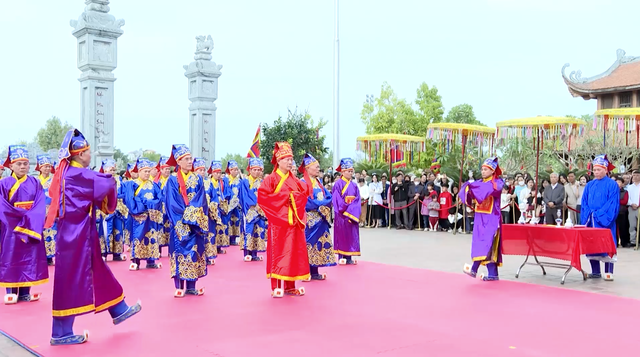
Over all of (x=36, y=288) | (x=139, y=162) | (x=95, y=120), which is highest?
(x=95, y=120)

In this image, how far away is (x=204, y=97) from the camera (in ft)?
67.6

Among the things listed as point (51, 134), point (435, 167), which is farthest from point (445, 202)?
point (51, 134)

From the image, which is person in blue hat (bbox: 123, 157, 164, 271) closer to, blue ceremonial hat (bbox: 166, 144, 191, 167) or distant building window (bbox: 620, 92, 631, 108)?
blue ceremonial hat (bbox: 166, 144, 191, 167)

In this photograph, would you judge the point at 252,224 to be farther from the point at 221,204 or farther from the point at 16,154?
the point at 16,154

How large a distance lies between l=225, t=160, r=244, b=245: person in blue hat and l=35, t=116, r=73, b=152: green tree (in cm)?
3018

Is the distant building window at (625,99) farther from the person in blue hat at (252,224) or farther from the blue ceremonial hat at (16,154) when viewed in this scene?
the blue ceremonial hat at (16,154)

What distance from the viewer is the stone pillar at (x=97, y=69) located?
1554 centimetres

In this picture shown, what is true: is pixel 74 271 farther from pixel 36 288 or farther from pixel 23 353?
pixel 36 288

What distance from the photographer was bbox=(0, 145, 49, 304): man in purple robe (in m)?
5.96

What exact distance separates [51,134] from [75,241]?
3724 centimetres

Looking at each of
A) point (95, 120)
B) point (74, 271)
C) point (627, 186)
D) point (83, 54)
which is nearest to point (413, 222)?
point (627, 186)

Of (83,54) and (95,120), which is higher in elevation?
(83,54)

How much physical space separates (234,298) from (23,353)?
7.63 feet

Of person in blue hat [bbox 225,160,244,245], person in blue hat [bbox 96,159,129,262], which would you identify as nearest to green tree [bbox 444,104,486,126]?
person in blue hat [bbox 225,160,244,245]
